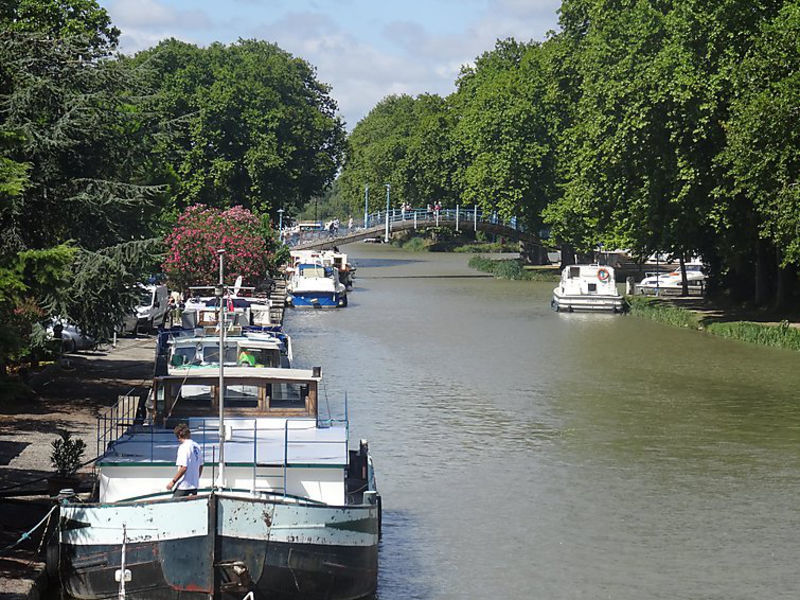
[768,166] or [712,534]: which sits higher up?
[768,166]

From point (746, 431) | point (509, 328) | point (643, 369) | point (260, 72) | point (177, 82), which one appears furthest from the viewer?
point (260, 72)

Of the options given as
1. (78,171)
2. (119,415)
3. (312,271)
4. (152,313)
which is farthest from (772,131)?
(312,271)

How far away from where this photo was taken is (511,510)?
24156 millimetres

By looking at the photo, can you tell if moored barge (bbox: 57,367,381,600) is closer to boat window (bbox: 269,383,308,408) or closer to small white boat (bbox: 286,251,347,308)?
boat window (bbox: 269,383,308,408)

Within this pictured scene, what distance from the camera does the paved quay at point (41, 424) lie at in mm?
17672

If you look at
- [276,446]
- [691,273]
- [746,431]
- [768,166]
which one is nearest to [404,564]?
[276,446]

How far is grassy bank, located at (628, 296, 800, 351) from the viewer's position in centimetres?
4809

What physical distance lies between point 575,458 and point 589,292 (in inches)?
1447

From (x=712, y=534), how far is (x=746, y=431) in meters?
10.0

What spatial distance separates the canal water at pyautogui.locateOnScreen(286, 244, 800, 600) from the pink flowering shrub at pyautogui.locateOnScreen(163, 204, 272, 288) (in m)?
4.46

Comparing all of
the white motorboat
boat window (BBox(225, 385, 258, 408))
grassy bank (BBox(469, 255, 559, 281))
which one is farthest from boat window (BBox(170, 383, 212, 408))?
grassy bank (BBox(469, 255, 559, 281))

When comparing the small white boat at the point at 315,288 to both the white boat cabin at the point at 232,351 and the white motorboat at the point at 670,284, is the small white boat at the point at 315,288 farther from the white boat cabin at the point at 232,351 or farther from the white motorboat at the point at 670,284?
the white boat cabin at the point at 232,351

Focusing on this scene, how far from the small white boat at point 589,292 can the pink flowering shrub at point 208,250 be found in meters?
15.5

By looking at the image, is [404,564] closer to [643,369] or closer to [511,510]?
[511,510]
